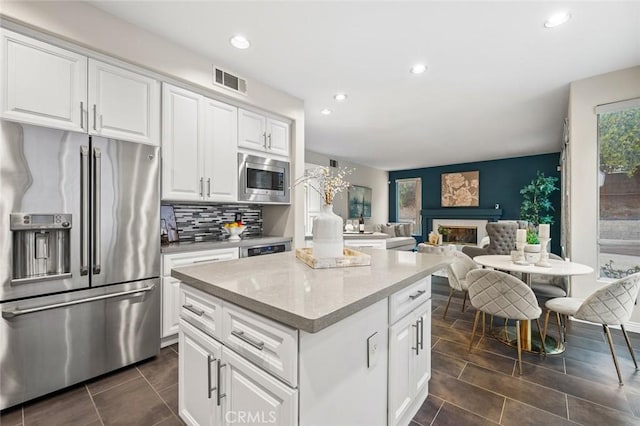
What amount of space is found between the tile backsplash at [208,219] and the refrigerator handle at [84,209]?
3.50 feet

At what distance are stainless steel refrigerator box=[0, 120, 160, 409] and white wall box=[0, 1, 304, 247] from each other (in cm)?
67

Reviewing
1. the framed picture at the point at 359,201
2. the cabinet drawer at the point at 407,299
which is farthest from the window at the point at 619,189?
the framed picture at the point at 359,201

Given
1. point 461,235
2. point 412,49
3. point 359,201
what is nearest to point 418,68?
point 412,49

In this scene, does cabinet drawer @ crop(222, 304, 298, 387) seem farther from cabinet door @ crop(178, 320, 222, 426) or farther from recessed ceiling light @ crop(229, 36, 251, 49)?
recessed ceiling light @ crop(229, 36, 251, 49)

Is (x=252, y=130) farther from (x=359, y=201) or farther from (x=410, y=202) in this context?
(x=410, y=202)

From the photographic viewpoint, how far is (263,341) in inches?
39.1

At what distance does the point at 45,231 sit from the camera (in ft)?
5.91

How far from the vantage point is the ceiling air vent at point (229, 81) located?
2.77 metres

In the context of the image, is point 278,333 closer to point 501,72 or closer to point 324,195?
point 324,195

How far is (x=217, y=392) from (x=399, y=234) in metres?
7.73

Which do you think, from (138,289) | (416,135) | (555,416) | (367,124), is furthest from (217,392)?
(416,135)

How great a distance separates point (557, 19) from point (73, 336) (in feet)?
13.8

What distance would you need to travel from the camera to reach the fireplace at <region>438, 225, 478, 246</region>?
8.25 m

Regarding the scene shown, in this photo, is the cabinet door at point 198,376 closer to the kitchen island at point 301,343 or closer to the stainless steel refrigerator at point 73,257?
the kitchen island at point 301,343
